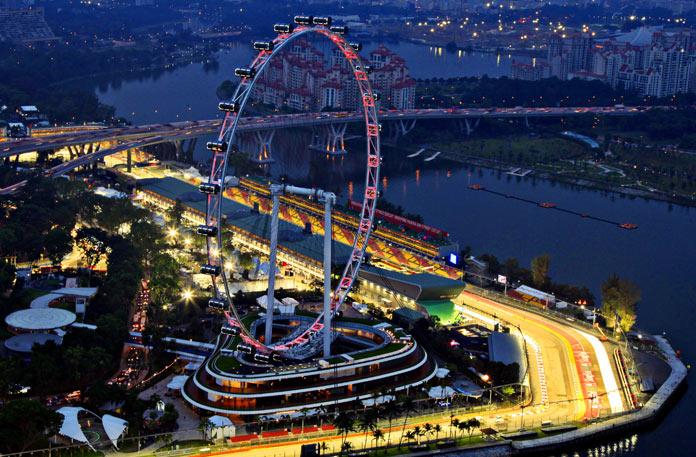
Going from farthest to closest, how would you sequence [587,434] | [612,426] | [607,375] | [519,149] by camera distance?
[519,149] < [607,375] < [612,426] < [587,434]

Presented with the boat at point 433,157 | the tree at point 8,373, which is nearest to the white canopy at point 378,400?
the tree at point 8,373

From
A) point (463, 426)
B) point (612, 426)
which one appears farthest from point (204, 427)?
point (612, 426)

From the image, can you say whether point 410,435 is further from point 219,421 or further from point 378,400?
point 219,421

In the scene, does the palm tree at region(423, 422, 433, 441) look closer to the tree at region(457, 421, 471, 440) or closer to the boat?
the tree at region(457, 421, 471, 440)

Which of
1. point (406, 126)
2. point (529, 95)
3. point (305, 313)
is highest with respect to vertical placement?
point (305, 313)

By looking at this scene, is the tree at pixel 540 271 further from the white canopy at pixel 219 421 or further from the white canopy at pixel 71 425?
the white canopy at pixel 71 425

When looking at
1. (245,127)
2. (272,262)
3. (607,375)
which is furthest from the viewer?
(245,127)

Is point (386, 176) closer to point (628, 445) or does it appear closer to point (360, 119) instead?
point (360, 119)
